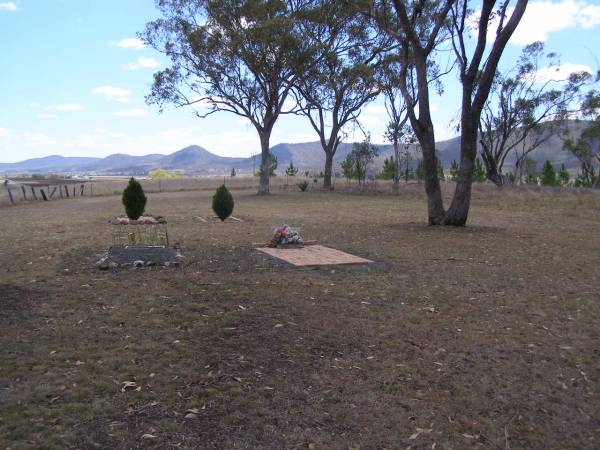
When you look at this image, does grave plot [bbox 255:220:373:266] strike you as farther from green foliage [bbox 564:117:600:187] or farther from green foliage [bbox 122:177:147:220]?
green foliage [bbox 564:117:600:187]

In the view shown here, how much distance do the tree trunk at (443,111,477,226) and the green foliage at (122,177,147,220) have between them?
815cm

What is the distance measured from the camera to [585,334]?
4.81 metres

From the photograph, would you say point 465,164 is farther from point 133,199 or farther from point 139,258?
point 133,199

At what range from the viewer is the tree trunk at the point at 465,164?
11859 mm

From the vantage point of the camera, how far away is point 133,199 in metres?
13.9

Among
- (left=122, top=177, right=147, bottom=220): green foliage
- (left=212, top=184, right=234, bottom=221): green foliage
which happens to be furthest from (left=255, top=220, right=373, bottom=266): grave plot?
(left=122, top=177, right=147, bottom=220): green foliage

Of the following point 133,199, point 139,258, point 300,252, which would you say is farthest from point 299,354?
point 133,199

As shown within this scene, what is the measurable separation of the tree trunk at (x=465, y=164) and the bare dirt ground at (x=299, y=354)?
409cm

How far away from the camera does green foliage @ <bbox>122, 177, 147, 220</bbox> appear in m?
13.9

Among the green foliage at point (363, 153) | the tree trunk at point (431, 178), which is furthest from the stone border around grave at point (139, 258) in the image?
the green foliage at point (363, 153)

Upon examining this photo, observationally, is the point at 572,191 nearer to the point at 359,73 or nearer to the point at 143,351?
the point at 359,73

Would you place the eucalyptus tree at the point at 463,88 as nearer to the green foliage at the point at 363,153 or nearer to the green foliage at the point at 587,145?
the green foliage at the point at 363,153

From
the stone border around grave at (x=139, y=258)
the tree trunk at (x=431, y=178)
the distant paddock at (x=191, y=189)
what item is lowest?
the distant paddock at (x=191, y=189)

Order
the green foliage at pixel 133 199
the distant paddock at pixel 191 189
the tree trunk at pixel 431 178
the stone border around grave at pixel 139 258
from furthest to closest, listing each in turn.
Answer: the distant paddock at pixel 191 189 → the green foliage at pixel 133 199 → the tree trunk at pixel 431 178 → the stone border around grave at pixel 139 258
